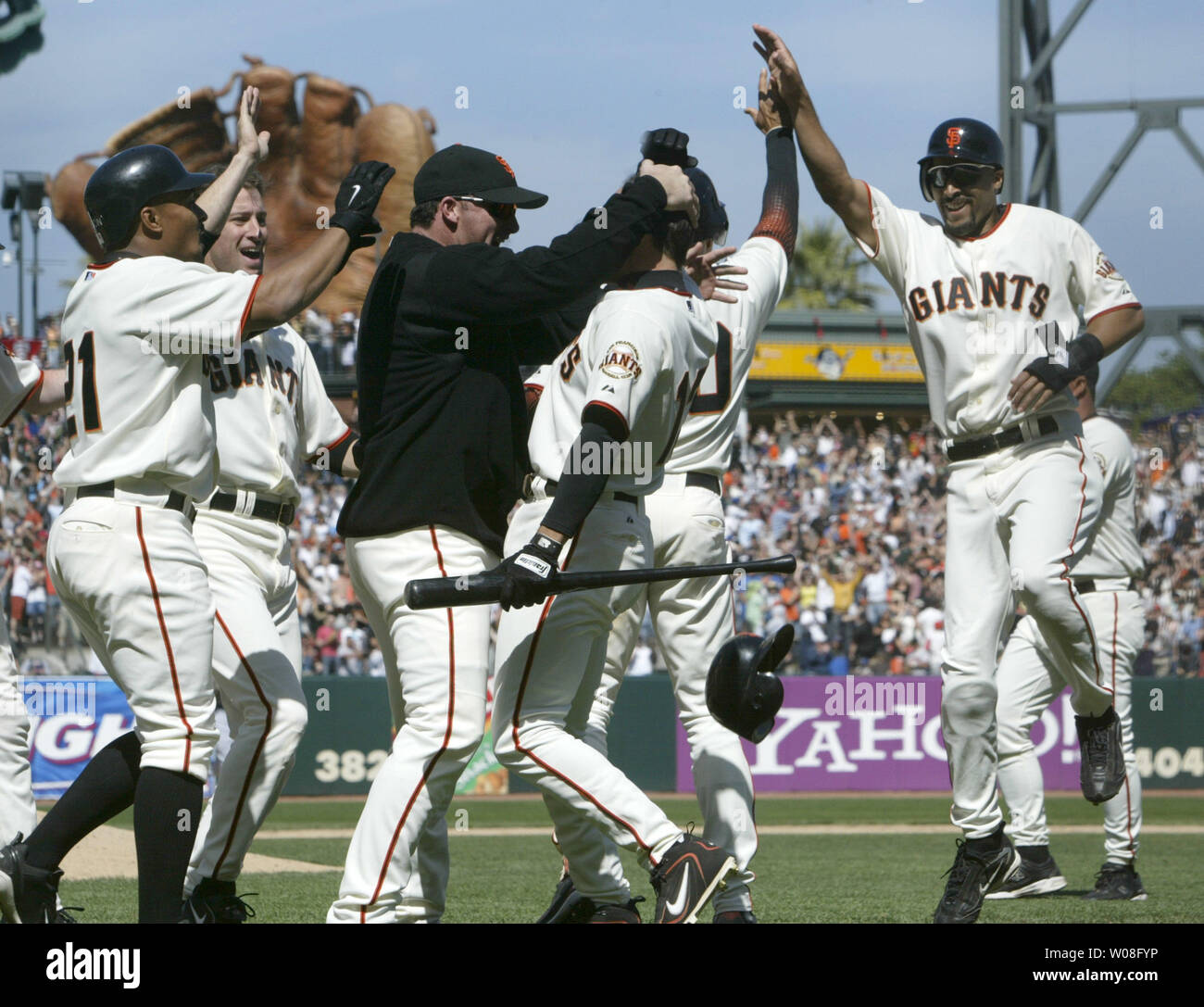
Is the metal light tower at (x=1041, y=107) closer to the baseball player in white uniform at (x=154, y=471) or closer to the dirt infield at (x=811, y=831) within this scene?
the dirt infield at (x=811, y=831)

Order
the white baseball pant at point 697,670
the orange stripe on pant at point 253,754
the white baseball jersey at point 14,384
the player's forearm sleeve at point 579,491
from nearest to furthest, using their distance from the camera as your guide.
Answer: the player's forearm sleeve at point 579,491, the white baseball pant at point 697,670, the orange stripe on pant at point 253,754, the white baseball jersey at point 14,384

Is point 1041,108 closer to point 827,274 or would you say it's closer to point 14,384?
point 14,384

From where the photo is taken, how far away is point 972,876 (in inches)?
213

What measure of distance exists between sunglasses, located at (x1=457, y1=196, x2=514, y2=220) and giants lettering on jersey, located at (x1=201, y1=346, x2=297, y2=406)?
47.3 inches

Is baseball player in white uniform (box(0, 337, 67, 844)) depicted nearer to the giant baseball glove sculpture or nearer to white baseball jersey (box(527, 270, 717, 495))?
white baseball jersey (box(527, 270, 717, 495))

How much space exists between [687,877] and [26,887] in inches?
85.0

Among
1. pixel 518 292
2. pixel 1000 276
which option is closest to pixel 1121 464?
pixel 1000 276

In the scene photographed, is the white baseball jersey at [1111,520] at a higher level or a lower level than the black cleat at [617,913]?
higher

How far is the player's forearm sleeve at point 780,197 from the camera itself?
235 inches

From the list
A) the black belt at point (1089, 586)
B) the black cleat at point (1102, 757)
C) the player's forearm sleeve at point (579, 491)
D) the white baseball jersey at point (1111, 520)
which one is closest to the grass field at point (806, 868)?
the black cleat at point (1102, 757)

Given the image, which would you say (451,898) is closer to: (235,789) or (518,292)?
(235,789)

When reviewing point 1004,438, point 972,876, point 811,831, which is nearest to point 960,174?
point 1004,438

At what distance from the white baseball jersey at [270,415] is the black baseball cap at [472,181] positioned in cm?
108
